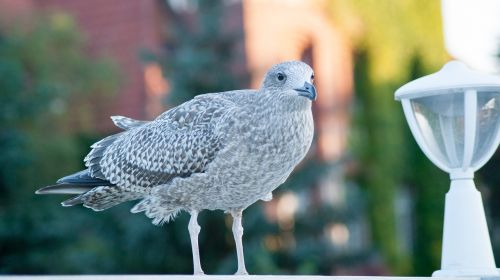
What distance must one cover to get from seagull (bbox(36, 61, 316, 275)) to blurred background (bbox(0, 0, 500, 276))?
7.29m

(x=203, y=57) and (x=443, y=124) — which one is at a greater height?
(x=203, y=57)

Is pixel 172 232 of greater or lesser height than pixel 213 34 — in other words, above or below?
below

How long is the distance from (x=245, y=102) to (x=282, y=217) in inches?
436

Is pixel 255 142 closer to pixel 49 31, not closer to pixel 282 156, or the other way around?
pixel 282 156

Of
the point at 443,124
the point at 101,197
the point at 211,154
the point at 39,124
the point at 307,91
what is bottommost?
the point at 101,197

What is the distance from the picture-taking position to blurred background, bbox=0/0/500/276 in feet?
50.6

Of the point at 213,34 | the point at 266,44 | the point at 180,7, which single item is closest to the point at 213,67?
the point at 213,34

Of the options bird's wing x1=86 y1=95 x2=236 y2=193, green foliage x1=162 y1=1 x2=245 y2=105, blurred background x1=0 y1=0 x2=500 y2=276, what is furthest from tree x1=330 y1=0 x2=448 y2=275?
bird's wing x1=86 y1=95 x2=236 y2=193

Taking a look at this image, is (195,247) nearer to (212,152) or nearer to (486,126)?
(212,152)

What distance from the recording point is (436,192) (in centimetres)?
1836

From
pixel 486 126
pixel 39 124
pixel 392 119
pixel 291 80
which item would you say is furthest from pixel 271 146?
pixel 392 119

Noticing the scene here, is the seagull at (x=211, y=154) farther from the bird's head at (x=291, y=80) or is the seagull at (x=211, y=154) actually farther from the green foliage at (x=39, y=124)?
the green foliage at (x=39, y=124)

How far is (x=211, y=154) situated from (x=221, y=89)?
374 inches

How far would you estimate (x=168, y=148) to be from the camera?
589 cm
